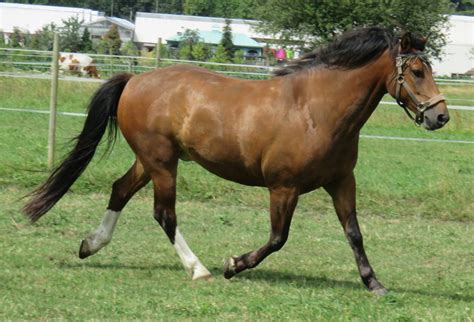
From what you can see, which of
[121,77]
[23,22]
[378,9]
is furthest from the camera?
[23,22]

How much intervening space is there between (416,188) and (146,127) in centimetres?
501

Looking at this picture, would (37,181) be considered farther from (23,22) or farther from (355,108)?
(23,22)

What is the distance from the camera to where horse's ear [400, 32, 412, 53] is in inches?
262

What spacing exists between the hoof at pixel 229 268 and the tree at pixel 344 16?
36982 mm

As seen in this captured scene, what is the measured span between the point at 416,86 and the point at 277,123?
3.54 feet

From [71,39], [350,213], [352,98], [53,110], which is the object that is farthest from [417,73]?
[71,39]

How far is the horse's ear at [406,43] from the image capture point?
6.64 metres

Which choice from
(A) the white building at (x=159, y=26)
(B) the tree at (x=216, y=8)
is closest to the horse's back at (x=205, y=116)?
(A) the white building at (x=159, y=26)

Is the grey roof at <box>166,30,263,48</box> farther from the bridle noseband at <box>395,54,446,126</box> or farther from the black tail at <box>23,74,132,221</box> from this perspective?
the bridle noseband at <box>395,54,446,126</box>

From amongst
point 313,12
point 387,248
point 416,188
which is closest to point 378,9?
point 313,12

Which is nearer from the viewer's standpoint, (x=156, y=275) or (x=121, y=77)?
(x=156, y=275)

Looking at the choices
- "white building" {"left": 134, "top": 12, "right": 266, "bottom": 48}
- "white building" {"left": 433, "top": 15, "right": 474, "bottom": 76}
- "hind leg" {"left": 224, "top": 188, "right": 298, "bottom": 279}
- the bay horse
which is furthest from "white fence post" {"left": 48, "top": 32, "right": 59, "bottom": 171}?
"white building" {"left": 134, "top": 12, "right": 266, "bottom": 48}

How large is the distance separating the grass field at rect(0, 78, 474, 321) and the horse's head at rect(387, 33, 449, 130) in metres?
1.31

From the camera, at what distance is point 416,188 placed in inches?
456
